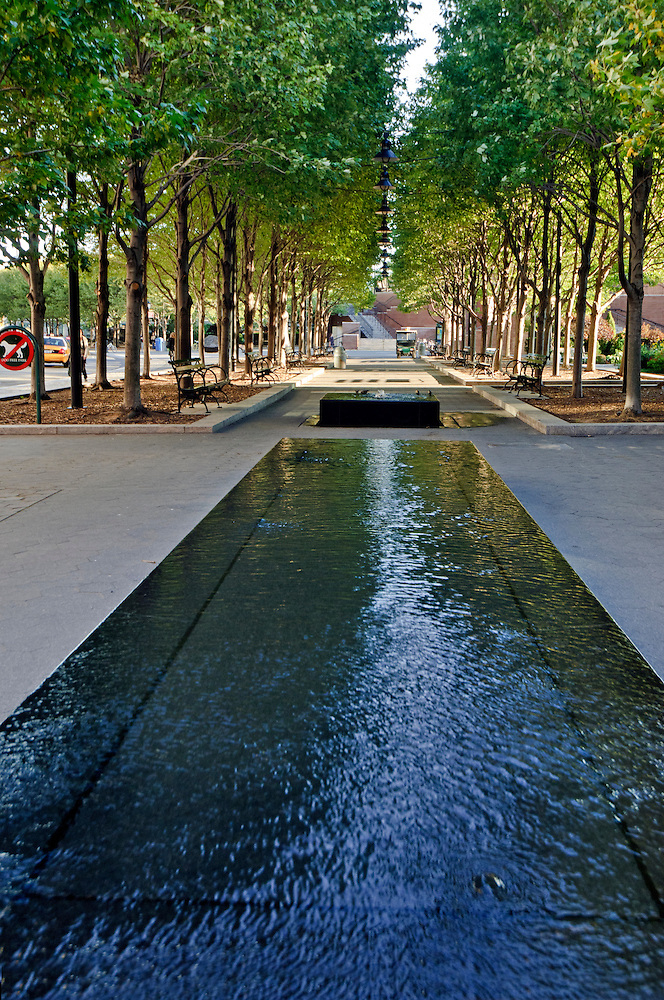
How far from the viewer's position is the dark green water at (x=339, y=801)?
242 cm

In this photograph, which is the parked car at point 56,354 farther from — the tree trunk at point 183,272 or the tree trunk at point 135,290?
the tree trunk at point 135,290

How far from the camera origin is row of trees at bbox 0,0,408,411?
34.8 feet

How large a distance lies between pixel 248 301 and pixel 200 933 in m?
30.5

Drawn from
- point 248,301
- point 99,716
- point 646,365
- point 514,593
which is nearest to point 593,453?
point 514,593

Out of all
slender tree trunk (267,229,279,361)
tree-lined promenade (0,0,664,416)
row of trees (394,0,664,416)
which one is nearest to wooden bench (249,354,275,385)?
slender tree trunk (267,229,279,361)

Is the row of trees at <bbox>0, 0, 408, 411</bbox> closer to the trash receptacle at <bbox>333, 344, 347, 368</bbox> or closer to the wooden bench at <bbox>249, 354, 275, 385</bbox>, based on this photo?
the wooden bench at <bbox>249, 354, 275, 385</bbox>

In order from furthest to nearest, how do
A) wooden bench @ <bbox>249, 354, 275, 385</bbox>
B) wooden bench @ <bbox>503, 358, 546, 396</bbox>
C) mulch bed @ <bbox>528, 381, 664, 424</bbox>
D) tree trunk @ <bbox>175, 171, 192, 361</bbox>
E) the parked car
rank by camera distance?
the parked car → wooden bench @ <bbox>249, 354, 275, 385</bbox> → wooden bench @ <bbox>503, 358, 546, 396</bbox> → tree trunk @ <bbox>175, 171, 192, 361</bbox> → mulch bed @ <bbox>528, 381, 664, 424</bbox>

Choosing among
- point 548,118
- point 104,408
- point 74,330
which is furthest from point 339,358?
point 548,118

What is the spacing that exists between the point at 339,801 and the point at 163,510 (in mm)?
5686

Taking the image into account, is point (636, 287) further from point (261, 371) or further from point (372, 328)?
point (372, 328)

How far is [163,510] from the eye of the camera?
854cm

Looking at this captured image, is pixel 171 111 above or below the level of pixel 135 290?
above

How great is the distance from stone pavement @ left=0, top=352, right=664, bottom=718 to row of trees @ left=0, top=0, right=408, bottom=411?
10.5ft

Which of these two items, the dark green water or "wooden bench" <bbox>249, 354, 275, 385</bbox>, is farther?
"wooden bench" <bbox>249, 354, 275, 385</bbox>
